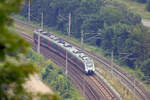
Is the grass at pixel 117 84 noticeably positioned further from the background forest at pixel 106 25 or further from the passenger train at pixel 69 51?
the background forest at pixel 106 25

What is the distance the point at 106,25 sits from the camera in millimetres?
37562

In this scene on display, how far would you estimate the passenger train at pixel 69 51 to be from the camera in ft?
97.2

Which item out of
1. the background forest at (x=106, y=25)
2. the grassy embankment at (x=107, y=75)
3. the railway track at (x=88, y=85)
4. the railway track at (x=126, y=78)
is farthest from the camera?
the background forest at (x=106, y=25)

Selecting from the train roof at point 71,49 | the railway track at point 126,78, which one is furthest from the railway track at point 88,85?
the railway track at point 126,78

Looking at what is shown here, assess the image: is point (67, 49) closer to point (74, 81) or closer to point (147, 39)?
point (74, 81)

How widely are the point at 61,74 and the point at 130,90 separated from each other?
17.7ft

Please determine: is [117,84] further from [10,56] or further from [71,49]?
[10,56]

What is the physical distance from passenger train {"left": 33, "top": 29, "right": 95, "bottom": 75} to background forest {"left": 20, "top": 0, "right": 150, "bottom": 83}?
4131 mm

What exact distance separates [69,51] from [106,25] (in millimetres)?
7789

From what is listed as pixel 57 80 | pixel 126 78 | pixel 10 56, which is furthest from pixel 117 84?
pixel 10 56

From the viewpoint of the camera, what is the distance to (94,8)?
39.8 metres

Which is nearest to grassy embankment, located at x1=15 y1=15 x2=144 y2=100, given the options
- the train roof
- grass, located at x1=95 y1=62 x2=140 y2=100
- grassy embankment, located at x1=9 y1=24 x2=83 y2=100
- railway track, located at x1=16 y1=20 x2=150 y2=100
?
grass, located at x1=95 y1=62 x2=140 y2=100

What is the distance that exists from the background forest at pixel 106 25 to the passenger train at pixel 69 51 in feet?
13.6

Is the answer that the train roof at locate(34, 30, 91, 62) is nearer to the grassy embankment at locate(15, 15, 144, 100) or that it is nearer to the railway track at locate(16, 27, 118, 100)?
the railway track at locate(16, 27, 118, 100)
